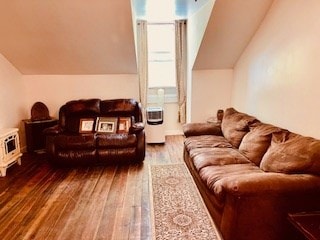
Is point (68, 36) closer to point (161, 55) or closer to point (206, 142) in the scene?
point (161, 55)

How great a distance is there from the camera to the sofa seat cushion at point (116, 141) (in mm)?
4004

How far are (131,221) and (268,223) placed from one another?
1255 millimetres

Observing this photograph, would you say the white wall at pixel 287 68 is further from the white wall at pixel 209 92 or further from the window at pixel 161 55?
the window at pixel 161 55

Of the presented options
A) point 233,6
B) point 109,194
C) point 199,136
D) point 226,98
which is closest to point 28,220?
point 109,194

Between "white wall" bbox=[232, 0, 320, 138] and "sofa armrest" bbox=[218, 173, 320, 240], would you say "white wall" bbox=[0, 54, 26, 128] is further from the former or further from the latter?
"white wall" bbox=[232, 0, 320, 138]

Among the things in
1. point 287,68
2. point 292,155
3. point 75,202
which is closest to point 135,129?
point 75,202

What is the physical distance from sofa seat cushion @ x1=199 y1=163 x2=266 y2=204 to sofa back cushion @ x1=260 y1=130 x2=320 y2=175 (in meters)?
0.14

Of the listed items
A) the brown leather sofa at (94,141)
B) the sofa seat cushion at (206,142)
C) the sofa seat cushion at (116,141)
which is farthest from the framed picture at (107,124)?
the sofa seat cushion at (206,142)

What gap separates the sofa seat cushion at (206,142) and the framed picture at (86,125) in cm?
168

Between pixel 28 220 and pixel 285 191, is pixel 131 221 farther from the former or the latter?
pixel 285 191

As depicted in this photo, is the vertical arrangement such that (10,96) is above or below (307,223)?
above

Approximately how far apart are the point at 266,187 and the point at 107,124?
9.68 feet

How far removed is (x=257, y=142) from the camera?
294 cm

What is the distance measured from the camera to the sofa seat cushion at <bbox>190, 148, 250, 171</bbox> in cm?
288
